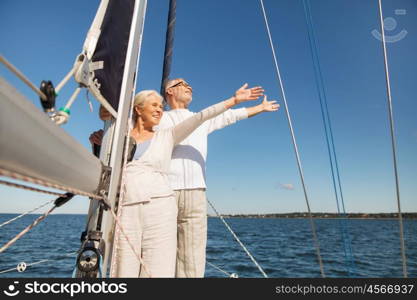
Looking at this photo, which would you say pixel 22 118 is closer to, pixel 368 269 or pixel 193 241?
pixel 193 241

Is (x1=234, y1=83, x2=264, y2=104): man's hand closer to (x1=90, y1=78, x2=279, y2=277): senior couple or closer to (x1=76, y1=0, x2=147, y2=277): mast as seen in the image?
(x1=90, y1=78, x2=279, y2=277): senior couple

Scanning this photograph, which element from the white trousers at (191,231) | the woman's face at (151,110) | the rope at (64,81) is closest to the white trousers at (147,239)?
the white trousers at (191,231)

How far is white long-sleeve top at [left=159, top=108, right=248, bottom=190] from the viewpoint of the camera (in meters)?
2.02

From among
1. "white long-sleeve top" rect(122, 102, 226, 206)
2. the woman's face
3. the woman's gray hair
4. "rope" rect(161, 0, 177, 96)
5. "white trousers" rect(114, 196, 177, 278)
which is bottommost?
"white trousers" rect(114, 196, 177, 278)

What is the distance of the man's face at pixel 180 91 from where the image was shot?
2.25 meters

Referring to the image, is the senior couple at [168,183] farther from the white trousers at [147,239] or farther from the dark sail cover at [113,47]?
the dark sail cover at [113,47]

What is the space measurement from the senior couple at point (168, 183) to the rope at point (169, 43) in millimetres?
1259

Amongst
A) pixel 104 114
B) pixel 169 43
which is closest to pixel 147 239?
pixel 104 114

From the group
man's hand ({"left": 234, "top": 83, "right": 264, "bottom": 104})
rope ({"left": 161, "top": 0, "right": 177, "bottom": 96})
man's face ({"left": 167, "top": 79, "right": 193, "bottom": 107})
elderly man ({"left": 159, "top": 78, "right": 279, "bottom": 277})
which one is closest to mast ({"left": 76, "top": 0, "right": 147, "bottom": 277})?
man's face ({"left": 167, "top": 79, "right": 193, "bottom": 107})

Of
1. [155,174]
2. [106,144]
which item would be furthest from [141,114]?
[155,174]

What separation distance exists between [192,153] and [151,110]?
0.44m

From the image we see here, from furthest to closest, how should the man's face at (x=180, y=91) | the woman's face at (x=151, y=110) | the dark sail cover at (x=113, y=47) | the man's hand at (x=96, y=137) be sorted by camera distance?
the man's face at (x=180, y=91) < the man's hand at (x=96, y=137) < the woman's face at (x=151, y=110) < the dark sail cover at (x=113, y=47)

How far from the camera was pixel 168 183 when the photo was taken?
1753 mm

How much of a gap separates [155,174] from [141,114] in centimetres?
45
